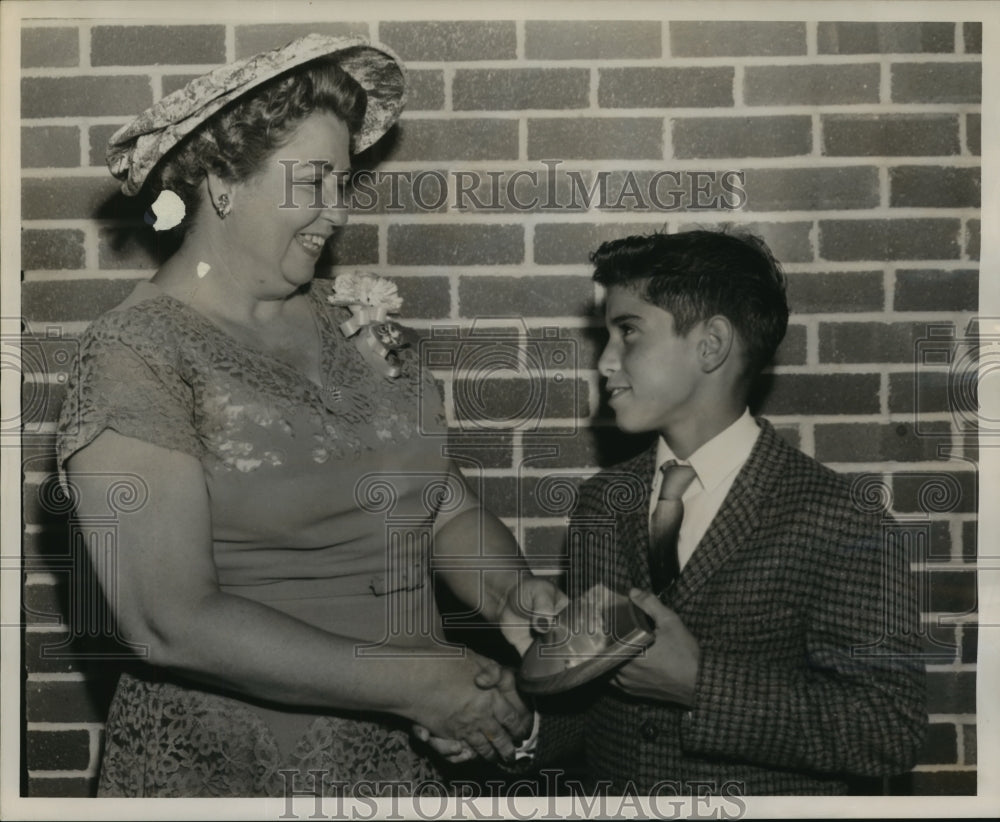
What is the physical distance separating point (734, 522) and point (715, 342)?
0.98 ft

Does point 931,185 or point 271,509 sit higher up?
point 931,185

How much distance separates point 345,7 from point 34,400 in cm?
89

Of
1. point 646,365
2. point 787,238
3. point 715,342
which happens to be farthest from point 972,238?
point 646,365

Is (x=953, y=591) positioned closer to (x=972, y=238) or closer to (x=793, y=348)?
(x=793, y=348)

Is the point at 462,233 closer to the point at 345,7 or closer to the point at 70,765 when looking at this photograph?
the point at 345,7

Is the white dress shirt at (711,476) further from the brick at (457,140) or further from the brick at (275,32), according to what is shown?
the brick at (275,32)

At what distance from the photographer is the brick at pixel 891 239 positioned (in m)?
1.89

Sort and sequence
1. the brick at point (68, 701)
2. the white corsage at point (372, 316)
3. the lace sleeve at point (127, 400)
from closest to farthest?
the lace sleeve at point (127, 400), the white corsage at point (372, 316), the brick at point (68, 701)

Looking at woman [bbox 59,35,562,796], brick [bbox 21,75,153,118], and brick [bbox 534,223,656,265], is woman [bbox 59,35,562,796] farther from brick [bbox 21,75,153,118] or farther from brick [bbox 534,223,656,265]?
brick [bbox 534,223,656,265]

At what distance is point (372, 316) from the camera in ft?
6.14

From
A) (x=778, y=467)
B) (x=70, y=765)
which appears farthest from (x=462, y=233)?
(x=70, y=765)

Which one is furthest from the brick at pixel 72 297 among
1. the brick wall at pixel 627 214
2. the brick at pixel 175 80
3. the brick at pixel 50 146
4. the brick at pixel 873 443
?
the brick at pixel 873 443

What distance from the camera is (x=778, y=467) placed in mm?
1737

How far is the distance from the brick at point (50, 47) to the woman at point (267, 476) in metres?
0.22
